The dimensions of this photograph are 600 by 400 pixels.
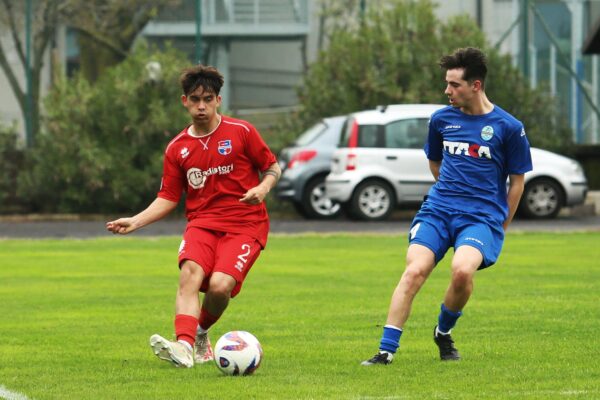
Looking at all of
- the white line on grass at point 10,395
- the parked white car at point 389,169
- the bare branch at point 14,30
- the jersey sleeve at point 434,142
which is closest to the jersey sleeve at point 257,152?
the jersey sleeve at point 434,142

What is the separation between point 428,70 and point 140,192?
5.75 m

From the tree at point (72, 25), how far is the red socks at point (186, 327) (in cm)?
2166

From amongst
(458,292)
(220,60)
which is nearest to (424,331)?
(458,292)

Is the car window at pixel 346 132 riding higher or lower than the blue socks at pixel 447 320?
lower

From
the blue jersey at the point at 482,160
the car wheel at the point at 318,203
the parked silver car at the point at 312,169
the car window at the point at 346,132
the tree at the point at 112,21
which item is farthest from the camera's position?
the tree at the point at 112,21

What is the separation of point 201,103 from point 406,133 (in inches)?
682

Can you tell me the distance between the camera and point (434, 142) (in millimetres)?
9094

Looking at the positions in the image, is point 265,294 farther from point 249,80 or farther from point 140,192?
point 249,80

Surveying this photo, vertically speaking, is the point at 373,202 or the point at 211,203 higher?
the point at 211,203

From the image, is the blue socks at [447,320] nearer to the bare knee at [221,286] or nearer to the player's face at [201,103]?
the bare knee at [221,286]

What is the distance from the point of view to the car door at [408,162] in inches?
1024

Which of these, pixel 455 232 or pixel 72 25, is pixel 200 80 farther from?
pixel 72 25

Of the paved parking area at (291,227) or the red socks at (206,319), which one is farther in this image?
the paved parking area at (291,227)

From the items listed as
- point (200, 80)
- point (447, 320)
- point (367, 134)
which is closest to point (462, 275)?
Result: point (447, 320)
